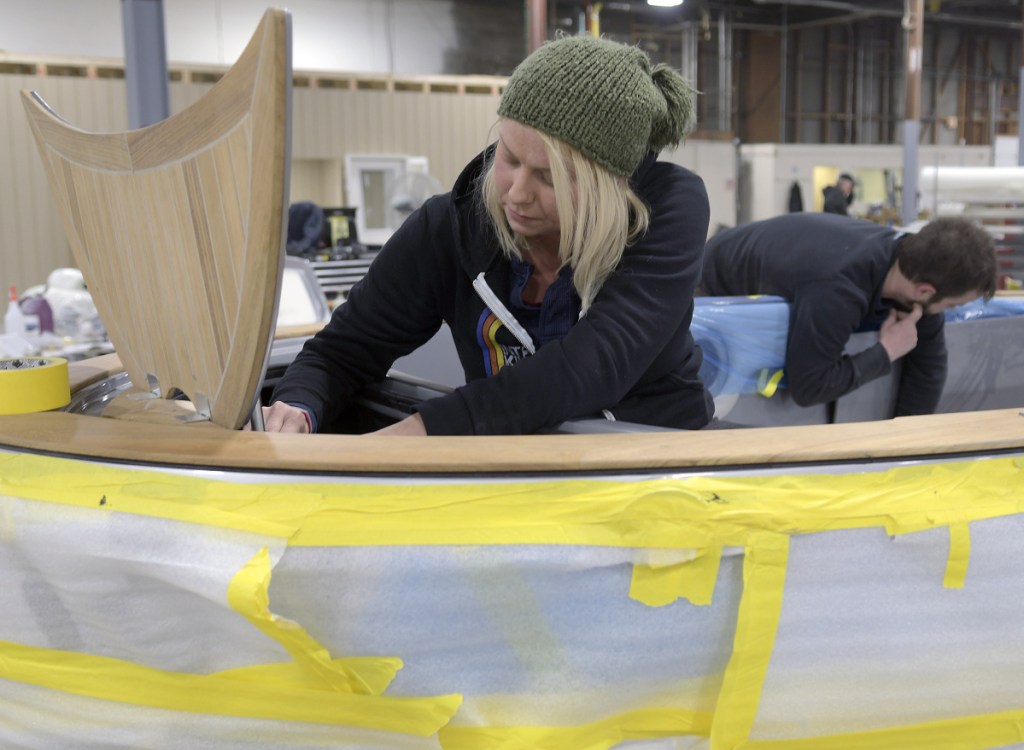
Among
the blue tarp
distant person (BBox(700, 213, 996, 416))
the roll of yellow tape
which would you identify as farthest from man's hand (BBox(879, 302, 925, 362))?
the roll of yellow tape

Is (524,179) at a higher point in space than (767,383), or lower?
higher

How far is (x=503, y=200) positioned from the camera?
1346 mm

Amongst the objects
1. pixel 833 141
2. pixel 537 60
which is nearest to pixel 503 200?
pixel 537 60

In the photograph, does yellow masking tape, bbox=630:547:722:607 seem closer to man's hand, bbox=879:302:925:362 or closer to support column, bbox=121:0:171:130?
man's hand, bbox=879:302:925:362

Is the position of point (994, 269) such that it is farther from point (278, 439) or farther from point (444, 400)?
point (278, 439)

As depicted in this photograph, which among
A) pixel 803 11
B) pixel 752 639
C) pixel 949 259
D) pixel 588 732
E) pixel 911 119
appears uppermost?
pixel 803 11

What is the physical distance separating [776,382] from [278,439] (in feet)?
5.29

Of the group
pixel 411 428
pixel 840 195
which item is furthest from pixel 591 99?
pixel 840 195

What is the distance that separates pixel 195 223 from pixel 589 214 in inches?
19.6

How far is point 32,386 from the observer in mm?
1272

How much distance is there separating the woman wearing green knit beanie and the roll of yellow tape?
0.28 metres

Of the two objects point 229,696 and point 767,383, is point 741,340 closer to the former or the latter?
point 767,383

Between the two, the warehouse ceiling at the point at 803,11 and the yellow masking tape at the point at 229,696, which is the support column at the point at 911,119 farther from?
the yellow masking tape at the point at 229,696

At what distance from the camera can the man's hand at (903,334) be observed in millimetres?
2414
